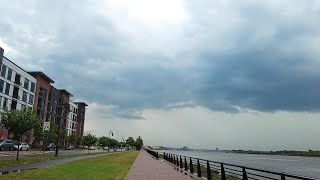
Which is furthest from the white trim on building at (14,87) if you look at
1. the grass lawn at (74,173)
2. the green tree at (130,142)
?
the green tree at (130,142)

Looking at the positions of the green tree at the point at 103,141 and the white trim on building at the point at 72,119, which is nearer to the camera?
the white trim on building at the point at 72,119

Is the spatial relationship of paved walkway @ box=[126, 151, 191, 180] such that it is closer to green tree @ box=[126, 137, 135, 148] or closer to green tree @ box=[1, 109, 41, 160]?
green tree @ box=[1, 109, 41, 160]

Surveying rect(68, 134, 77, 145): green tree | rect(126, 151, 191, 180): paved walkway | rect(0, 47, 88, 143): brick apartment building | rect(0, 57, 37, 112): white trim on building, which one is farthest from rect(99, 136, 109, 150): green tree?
rect(126, 151, 191, 180): paved walkway

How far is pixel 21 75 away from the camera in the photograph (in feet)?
259

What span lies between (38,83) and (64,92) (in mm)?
28433

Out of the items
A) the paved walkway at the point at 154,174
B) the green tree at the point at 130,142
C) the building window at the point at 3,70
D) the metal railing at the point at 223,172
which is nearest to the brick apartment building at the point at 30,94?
the building window at the point at 3,70

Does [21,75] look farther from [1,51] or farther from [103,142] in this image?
[103,142]

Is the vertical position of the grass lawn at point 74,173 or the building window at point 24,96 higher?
the building window at point 24,96

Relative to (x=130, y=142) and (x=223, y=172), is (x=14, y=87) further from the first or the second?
(x=130, y=142)

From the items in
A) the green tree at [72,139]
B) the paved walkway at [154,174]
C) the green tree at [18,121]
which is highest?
the green tree at [72,139]

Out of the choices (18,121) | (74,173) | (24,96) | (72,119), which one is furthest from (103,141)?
(74,173)

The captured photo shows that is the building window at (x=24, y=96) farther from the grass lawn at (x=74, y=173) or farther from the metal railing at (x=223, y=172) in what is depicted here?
the grass lawn at (x=74, y=173)

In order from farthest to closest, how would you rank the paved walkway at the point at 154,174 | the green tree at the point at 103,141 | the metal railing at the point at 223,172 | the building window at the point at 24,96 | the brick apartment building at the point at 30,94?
the green tree at the point at 103,141
the building window at the point at 24,96
the brick apartment building at the point at 30,94
the paved walkway at the point at 154,174
the metal railing at the point at 223,172

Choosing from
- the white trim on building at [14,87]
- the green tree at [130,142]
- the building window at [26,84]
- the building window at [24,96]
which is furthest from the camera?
the green tree at [130,142]
